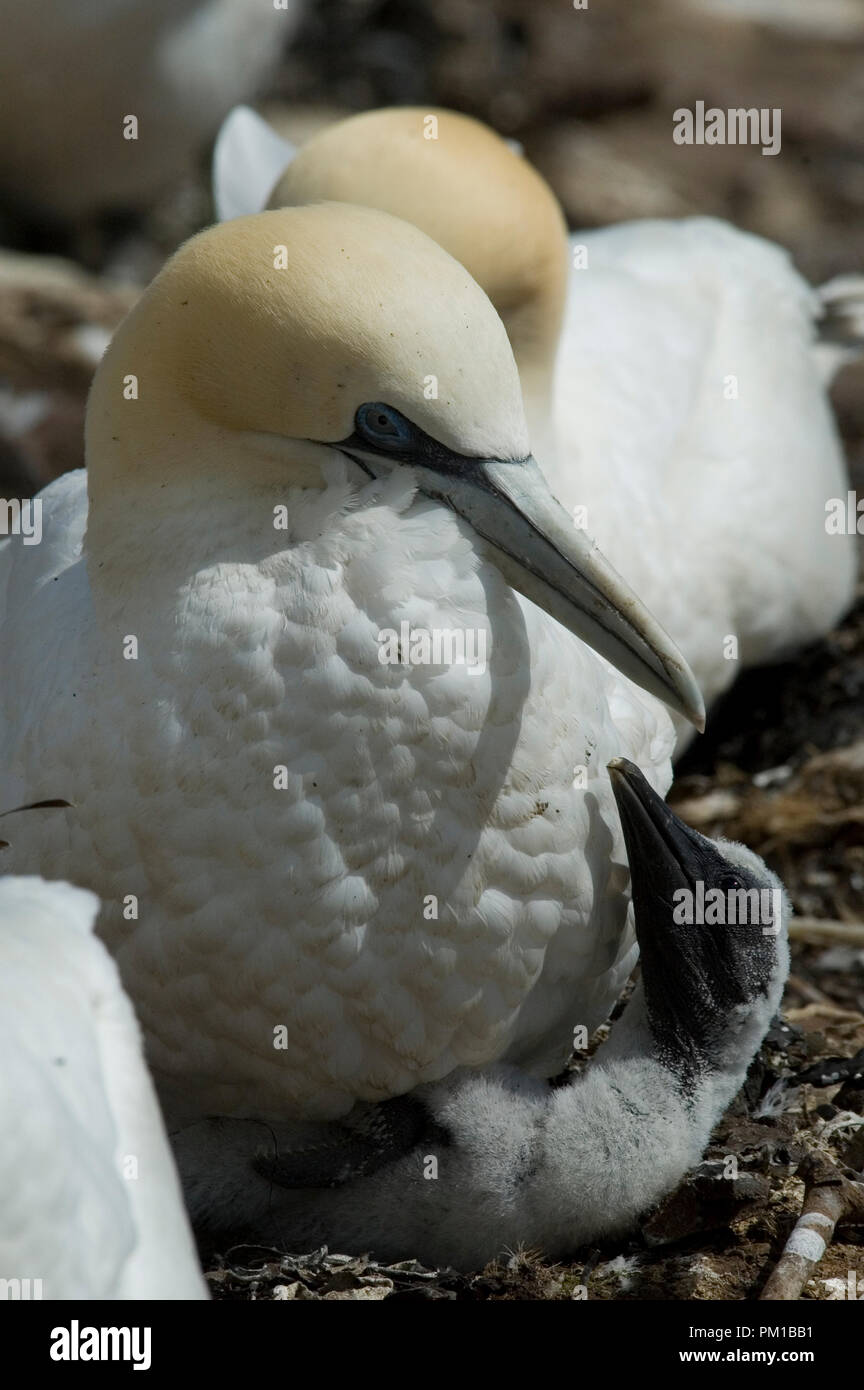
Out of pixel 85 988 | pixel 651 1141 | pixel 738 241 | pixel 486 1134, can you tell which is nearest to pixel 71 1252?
pixel 85 988

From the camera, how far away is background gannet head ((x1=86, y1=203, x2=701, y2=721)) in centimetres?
343

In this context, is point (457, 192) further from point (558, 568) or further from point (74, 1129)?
point (74, 1129)

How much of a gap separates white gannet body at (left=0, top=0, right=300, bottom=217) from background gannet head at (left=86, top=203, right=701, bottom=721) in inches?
221

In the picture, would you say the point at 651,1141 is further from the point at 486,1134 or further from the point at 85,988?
the point at 85,988

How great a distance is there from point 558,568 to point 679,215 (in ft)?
19.6

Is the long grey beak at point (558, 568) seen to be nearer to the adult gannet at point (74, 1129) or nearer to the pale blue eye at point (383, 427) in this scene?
the pale blue eye at point (383, 427)

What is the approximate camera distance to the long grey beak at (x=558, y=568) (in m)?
3.56

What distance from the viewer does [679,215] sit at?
30.2 feet

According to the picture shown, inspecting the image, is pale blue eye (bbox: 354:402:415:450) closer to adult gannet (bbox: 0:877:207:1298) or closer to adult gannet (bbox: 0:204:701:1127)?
adult gannet (bbox: 0:204:701:1127)

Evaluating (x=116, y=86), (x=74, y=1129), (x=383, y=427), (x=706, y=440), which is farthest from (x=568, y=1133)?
(x=116, y=86)

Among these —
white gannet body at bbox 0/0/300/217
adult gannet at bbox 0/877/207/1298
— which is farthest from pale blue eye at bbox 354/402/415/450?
white gannet body at bbox 0/0/300/217

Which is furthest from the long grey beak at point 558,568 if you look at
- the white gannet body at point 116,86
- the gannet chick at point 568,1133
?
the white gannet body at point 116,86

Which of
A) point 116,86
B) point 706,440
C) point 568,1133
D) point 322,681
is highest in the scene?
point 116,86

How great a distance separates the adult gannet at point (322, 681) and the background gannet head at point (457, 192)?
4.45 ft
